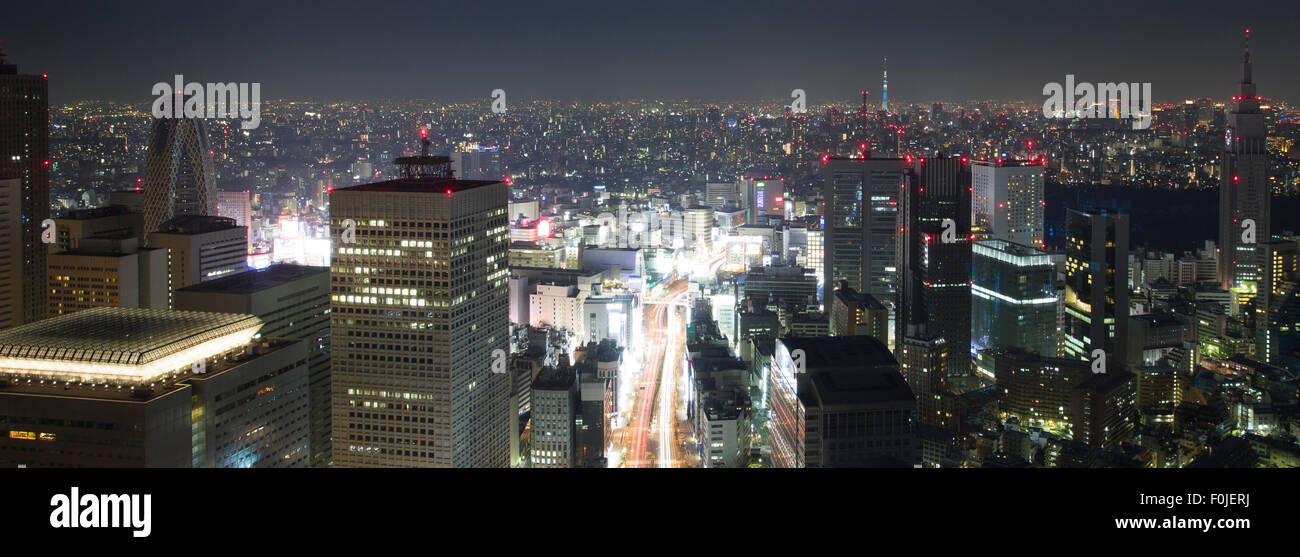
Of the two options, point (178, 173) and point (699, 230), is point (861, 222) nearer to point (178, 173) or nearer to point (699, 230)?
point (699, 230)

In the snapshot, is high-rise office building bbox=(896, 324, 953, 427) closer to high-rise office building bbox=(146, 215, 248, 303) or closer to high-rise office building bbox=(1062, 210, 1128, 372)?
high-rise office building bbox=(1062, 210, 1128, 372)

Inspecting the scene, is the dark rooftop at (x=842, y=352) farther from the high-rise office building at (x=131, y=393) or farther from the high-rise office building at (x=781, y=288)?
the high-rise office building at (x=781, y=288)

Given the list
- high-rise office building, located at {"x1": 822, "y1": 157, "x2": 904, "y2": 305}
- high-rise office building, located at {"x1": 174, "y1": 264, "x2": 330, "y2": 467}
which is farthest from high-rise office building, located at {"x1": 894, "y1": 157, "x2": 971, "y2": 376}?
high-rise office building, located at {"x1": 174, "y1": 264, "x2": 330, "y2": 467}

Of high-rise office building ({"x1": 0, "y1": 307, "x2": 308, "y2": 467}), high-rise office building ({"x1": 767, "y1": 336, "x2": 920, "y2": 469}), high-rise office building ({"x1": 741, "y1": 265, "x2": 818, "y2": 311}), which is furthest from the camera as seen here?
high-rise office building ({"x1": 741, "y1": 265, "x2": 818, "y2": 311})

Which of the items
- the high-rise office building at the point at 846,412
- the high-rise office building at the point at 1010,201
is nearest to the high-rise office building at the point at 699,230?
the high-rise office building at the point at 1010,201
